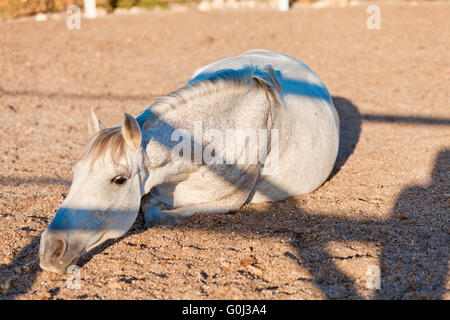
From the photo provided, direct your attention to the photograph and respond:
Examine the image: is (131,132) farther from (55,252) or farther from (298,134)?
(298,134)

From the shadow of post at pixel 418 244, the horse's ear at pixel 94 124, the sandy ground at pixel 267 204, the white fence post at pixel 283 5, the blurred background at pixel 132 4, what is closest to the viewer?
the shadow of post at pixel 418 244

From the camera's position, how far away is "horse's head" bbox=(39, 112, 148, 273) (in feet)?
8.26

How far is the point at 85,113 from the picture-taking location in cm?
592

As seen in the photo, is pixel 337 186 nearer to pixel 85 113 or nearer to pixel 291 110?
pixel 291 110

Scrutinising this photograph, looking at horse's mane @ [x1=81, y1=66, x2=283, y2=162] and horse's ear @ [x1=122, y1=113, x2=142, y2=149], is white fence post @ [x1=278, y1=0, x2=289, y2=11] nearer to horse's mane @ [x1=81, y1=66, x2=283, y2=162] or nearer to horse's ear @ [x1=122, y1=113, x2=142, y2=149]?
horse's mane @ [x1=81, y1=66, x2=283, y2=162]

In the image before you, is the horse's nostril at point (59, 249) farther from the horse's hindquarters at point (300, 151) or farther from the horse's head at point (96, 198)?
the horse's hindquarters at point (300, 151)

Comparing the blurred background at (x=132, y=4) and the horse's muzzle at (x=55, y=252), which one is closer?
the horse's muzzle at (x=55, y=252)

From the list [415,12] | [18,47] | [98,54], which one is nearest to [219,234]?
[98,54]

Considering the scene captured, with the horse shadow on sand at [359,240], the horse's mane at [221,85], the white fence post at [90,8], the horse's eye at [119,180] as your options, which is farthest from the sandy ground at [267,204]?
the white fence post at [90,8]

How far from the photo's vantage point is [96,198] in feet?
8.45

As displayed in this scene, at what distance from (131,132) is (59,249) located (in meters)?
0.74

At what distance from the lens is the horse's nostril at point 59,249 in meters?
2.50

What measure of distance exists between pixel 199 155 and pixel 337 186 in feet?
4.79

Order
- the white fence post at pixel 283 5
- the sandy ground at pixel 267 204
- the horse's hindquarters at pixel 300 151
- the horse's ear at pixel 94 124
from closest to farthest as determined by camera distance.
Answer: the sandy ground at pixel 267 204
the horse's ear at pixel 94 124
the horse's hindquarters at pixel 300 151
the white fence post at pixel 283 5
